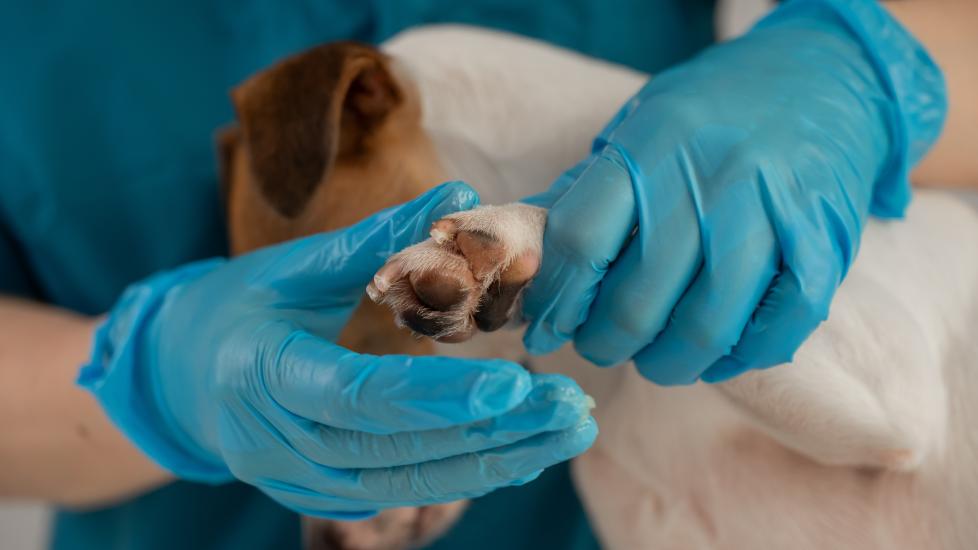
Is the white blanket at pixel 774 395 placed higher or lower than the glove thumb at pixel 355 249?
lower

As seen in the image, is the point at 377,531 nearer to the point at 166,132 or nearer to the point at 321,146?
the point at 321,146

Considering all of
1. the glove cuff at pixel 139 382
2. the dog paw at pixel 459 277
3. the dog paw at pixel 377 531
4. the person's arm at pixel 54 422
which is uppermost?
the dog paw at pixel 459 277

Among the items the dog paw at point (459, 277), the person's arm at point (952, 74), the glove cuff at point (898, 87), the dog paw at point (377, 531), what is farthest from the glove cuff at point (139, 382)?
the person's arm at point (952, 74)

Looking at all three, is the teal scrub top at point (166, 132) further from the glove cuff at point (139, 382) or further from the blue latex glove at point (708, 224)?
the blue latex glove at point (708, 224)

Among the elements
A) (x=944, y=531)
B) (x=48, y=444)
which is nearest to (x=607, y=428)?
(x=944, y=531)

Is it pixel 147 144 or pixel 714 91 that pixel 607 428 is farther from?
pixel 147 144

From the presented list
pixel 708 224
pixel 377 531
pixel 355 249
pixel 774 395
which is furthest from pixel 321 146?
pixel 377 531
